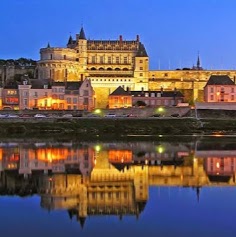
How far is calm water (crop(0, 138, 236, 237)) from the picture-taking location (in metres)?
17.1

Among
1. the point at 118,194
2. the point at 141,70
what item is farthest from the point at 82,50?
the point at 118,194

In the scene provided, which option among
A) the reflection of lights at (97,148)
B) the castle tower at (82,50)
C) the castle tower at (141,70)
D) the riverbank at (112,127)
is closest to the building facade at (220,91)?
the riverbank at (112,127)

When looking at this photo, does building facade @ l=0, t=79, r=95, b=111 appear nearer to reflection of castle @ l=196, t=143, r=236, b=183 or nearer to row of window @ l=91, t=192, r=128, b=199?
reflection of castle @ l=196, t=143, r=236, b=183

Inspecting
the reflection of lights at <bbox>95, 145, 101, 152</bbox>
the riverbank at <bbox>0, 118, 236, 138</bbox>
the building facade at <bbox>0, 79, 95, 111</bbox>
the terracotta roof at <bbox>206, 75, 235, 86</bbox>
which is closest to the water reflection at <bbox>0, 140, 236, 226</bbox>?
the reflection of lights at <bbox>95, 145, 101, 152</bbox>

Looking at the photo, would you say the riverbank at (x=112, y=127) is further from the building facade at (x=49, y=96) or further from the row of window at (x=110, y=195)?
the row of window at (x=110, y=195)

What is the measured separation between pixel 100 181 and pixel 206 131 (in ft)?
147

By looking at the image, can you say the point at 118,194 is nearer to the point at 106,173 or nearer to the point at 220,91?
the point at 106,173

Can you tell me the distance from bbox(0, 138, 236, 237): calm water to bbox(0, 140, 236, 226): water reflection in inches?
1.5

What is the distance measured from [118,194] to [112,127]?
46.4m

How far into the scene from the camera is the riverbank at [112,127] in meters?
66.8

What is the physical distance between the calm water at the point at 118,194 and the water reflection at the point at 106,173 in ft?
0.13

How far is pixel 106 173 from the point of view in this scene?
98.0 ft

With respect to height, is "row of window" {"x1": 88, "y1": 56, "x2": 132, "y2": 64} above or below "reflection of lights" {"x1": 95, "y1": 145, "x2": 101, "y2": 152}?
above

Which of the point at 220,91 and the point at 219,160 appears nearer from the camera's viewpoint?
the point at 219,160
